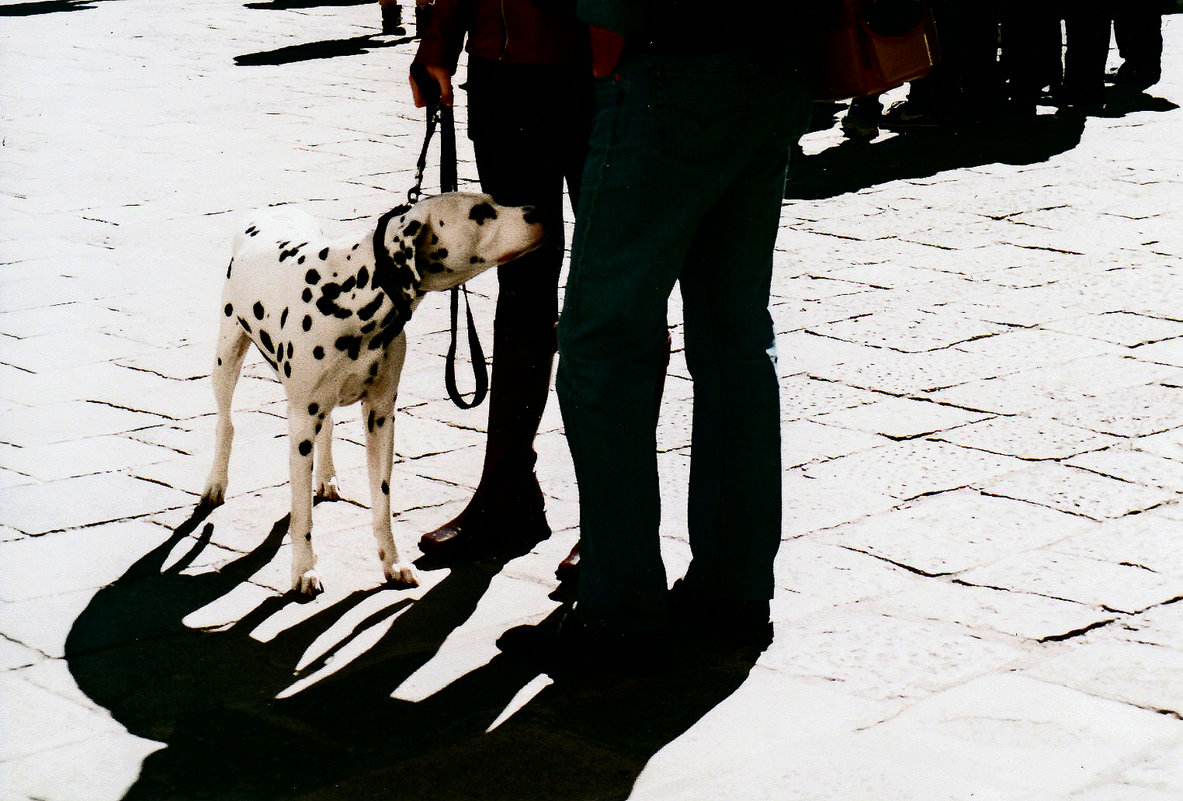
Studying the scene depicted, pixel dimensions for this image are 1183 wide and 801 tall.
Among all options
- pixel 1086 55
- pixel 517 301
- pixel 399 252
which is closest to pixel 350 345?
pixel 399 252

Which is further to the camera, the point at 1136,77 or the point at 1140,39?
the point at 1136,77

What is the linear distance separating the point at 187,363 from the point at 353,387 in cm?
200

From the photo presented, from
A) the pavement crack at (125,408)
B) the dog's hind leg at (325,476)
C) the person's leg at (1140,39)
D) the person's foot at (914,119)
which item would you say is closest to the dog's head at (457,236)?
the dog's hind leg at (325,476)

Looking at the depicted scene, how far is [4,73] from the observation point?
39.4 feet

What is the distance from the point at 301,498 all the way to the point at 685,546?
0.94m

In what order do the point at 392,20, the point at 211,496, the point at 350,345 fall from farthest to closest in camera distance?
the point at 392,20
the point at 211,496
the point at 350,345

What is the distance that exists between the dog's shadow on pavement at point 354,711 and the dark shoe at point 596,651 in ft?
0.10

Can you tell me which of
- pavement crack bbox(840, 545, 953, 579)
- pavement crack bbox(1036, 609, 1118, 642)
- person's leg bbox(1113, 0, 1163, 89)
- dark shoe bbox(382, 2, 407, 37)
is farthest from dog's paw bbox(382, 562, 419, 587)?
dark shoe bbox(382, 2, 407, 37)

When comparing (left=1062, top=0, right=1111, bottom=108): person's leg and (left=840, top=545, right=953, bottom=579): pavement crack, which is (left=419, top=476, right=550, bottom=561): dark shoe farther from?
(left=1062, top=0, right=1111, bottom=108): person's leg

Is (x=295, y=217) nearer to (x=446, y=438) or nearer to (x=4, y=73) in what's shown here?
(x=446, y=438)

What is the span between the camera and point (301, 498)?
3760 millimetres

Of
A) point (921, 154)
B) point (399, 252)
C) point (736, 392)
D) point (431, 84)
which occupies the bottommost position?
point (921, 154)

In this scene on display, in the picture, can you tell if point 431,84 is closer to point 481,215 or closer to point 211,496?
point 481,215

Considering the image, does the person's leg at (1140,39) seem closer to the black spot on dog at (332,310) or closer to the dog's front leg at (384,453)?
the dog's front leg at (384,453)
